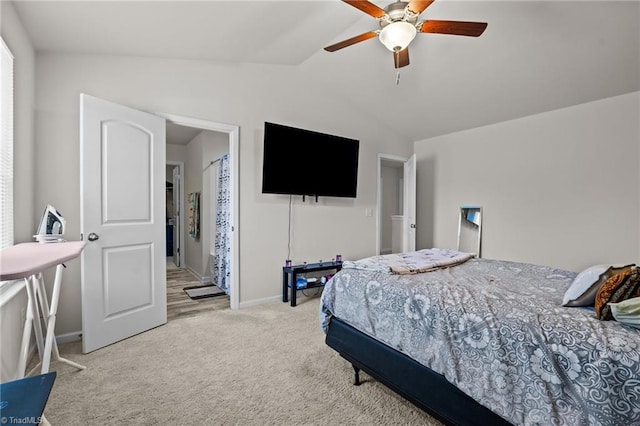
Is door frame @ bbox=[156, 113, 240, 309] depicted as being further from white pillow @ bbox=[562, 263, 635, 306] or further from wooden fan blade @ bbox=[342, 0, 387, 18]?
white pillow @ bbox=[562, 263, 635, 306]

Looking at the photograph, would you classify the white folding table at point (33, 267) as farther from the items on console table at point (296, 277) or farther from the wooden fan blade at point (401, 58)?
the wooden fan blade at point (401, 58)

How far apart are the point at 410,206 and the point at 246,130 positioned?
2.87 metres

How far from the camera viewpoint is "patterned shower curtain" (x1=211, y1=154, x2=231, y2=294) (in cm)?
420

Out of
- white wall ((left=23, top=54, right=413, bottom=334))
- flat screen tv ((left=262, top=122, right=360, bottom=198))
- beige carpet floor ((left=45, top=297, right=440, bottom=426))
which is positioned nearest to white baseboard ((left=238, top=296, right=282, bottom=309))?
white wall ((left=23, top=54, right=413, bottom=334))

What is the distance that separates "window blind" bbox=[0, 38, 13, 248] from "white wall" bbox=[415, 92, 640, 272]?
5.09 m

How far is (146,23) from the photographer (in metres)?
2.35

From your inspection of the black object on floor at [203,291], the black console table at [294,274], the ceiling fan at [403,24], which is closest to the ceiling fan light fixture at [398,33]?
the ceiling fan at [403,24]

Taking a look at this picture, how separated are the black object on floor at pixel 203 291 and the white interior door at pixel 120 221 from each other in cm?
105

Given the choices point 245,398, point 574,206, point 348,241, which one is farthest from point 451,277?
point 574,206

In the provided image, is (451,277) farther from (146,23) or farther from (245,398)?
(146,23)

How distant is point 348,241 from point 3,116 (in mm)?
3627

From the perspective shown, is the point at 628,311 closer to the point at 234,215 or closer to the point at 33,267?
the point at 33,267

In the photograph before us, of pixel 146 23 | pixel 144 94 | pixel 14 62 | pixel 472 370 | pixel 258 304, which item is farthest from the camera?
pixel 258 304

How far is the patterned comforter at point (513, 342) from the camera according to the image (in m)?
0.97
